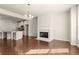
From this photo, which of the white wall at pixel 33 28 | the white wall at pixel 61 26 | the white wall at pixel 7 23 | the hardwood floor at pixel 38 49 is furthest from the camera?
the white wall at pixel 33 28

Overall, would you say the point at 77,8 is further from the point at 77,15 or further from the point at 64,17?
the point at 64,17

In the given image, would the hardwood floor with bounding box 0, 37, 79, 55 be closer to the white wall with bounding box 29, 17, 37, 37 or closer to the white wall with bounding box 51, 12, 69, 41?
the white wall with bounding box 51, 12, 69, 41

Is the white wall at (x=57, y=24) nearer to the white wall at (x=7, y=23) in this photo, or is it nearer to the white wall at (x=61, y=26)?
the white wall at (x=61, y=26)

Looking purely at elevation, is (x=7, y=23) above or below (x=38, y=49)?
above

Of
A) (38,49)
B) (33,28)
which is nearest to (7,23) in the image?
(33,28)

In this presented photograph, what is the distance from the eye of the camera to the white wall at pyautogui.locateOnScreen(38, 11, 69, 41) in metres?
8.25

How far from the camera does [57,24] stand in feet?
29.0

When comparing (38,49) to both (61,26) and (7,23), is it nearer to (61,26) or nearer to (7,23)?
(61,26)

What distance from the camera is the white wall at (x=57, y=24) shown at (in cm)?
825

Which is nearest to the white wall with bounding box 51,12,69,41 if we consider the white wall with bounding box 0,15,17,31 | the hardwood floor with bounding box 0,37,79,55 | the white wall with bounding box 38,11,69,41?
the white wall with bounding box 38,11,69,41

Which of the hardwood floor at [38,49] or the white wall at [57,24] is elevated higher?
the white wall at [57,24]

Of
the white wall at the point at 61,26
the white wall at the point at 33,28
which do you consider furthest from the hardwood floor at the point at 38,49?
the white wall at the point at 33,28
